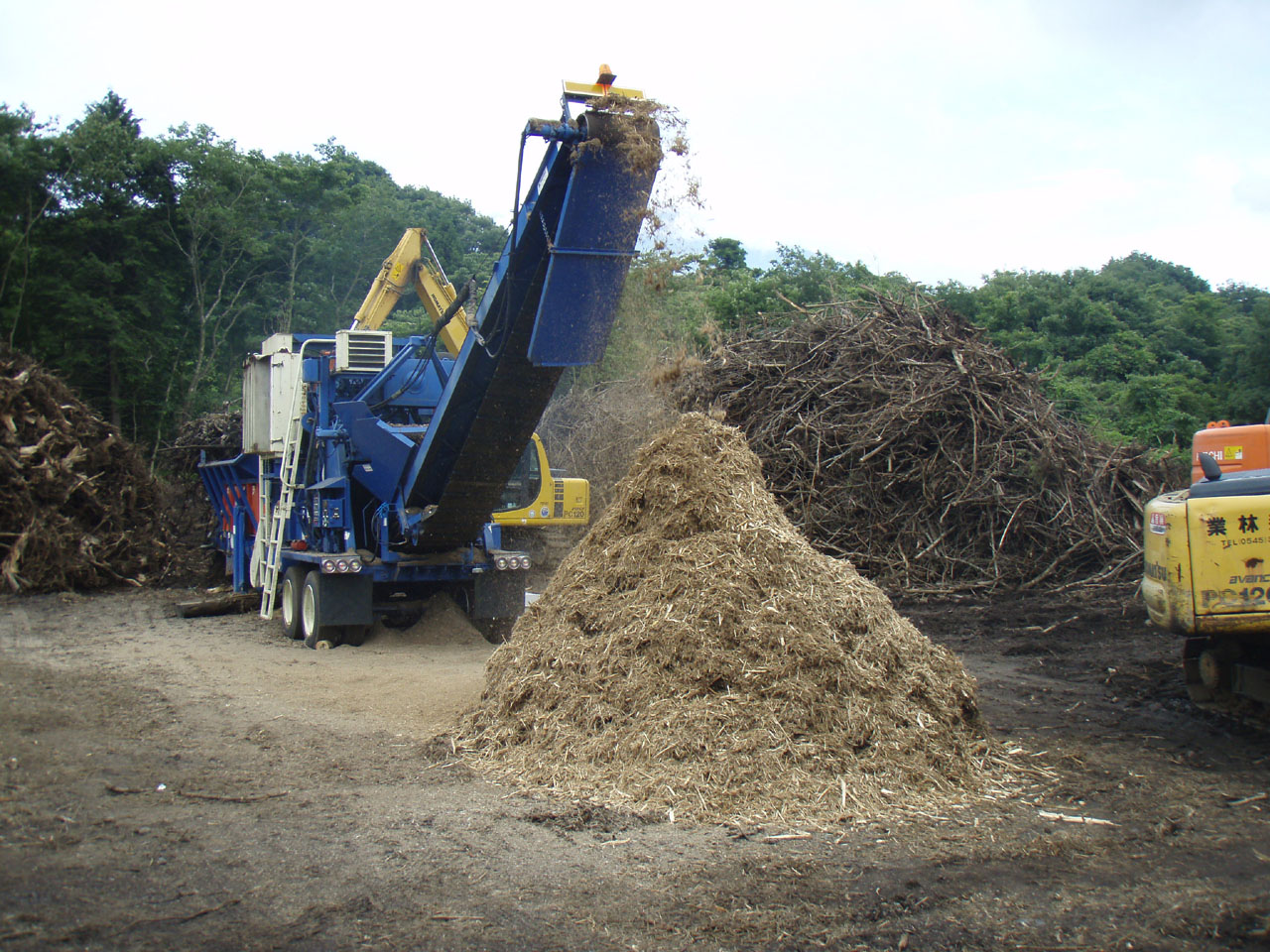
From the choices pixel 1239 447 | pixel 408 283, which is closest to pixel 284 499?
pixel 408 283

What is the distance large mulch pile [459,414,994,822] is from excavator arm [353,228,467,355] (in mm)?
6458

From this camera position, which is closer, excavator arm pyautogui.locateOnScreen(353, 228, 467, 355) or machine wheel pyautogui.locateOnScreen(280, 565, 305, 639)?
machine wheel pyautogui.locateOnScreen(280, 565, 305, 639)

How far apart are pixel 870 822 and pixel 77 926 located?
314cm

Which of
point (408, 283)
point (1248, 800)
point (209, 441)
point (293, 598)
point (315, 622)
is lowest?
point (1248, 800)

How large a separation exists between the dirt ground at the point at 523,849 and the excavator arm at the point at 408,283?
230 inches

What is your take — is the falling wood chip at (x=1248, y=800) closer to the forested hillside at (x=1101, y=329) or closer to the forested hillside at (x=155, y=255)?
the forested hillside at (x=1101, y=329)

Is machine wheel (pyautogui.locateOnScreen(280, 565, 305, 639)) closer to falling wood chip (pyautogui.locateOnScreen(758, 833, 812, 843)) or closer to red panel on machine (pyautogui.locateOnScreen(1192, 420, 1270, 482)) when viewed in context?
falling wood chip (pyautogui.locateOnScreen(758, 833, 812, 843))

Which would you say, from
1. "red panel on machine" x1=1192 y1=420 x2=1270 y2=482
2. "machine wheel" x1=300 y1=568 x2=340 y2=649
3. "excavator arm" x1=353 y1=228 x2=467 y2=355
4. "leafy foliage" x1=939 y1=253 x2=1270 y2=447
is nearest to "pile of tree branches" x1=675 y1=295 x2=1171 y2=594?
"red panel on machine" x1=1192 y1=420 x2=1270 y2=482

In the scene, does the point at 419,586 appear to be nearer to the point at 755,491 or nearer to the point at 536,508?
the point at 536,508

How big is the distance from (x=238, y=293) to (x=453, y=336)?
18.8 m

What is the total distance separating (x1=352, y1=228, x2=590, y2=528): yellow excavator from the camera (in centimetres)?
1109

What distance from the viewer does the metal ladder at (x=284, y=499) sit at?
408 inches

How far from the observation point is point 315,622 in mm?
9516

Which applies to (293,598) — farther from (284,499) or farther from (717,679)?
(717,679)
